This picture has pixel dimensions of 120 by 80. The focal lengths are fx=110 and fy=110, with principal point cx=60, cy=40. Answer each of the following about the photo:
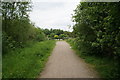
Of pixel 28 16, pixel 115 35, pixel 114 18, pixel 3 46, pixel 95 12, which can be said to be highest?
pixel 28 16

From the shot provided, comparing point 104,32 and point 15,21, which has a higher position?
point 15,21

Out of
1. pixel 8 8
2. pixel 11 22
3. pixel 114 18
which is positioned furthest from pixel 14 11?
pixel 114 18

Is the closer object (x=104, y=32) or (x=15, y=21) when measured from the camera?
(x=104, y=32)

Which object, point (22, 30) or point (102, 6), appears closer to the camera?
point (102, 6)

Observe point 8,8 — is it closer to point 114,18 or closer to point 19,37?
point 19,37

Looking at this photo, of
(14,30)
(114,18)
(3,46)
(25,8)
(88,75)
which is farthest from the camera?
(25,8)

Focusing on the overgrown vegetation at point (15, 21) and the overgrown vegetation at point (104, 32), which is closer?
the overgrown vegetation at point (104, 32)

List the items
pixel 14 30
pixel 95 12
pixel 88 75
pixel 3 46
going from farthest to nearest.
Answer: pixel 14 30
pixel 3 46
pixel 95 12
pixel 88 75

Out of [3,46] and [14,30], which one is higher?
[14,30]

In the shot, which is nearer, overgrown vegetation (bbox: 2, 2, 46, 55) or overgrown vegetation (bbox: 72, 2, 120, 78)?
overgrown vegetation (bbox: 72, 2, 120, 78)

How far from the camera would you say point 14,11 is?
12914mm

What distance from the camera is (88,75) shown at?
538 cm

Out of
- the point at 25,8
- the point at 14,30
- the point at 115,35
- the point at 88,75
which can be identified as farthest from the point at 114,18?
the point at 25,8

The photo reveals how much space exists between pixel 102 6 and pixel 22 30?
10.2 meters
